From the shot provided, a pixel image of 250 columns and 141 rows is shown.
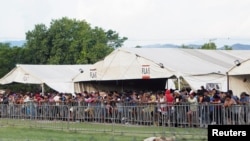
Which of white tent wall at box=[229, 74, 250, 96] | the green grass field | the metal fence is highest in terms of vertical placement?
white tent wall at box=[229, 74, 250, 96]

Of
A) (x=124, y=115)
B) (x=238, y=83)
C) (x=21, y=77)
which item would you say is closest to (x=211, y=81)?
(x=238, y=83)

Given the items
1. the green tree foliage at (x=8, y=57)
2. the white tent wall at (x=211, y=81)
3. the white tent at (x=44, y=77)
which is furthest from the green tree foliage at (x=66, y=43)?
the white tent wall at (x=211, y=81)

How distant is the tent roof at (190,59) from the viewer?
2945cm

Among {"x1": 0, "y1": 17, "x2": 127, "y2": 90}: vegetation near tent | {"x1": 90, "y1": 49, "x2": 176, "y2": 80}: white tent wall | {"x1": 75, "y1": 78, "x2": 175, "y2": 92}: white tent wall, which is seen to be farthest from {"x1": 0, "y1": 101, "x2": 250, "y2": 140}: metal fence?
{"x1": 0, "y1": 17, "x2": 127, "y2": 90}: vegetation near tent

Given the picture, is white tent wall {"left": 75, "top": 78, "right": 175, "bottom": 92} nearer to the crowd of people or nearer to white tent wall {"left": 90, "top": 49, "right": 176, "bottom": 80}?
white tent wall {"left": 90, "top": 49, "right": 176, "bottom": 80}

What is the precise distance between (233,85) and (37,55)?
51.7m

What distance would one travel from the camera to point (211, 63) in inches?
1261

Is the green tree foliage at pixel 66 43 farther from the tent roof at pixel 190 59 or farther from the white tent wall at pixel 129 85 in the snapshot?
the tent roof at pixel 190 59

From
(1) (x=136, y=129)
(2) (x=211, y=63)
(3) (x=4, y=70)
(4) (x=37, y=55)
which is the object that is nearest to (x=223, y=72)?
(2) (x=211, y=63)

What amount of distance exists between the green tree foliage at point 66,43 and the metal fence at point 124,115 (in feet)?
148

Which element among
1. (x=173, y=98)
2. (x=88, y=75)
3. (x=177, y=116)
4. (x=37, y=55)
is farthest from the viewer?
(x=37, y=55)

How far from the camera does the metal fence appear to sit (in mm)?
20734

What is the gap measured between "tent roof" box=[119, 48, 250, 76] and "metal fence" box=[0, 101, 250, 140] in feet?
16.0

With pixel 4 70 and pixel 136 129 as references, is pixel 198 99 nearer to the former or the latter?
pixel 136 129
